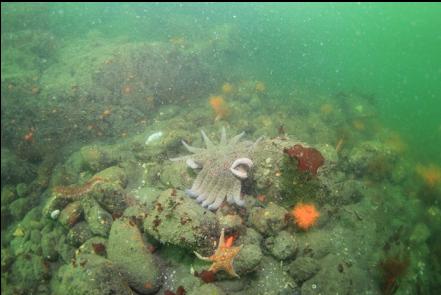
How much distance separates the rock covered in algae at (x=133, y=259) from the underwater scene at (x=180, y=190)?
2 cm

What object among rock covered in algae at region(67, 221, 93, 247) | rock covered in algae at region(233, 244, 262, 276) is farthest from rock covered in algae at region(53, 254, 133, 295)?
rock covered in algae at region(233, 244, 262, 276)

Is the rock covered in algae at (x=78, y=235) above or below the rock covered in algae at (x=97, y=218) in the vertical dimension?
below

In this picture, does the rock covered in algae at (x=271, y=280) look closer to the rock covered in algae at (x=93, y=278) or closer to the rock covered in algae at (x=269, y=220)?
the rock covered in algae at (x=269, y=220)

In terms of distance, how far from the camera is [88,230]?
656 centimetres

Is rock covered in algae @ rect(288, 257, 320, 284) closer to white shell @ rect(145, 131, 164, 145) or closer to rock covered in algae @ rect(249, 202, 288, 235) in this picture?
rock covered in algae @ rect(249, 202, 288, 235)

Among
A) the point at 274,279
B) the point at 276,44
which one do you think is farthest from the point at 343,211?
the point at 276,44

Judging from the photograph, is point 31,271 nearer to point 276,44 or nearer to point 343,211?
point 343,211

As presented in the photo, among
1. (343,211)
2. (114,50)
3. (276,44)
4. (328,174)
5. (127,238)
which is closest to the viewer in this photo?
(127,238)

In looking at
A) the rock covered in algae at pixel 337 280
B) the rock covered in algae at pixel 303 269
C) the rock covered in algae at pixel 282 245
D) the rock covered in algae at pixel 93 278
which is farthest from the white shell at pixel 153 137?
the rock covered in algae at pixel 337 280

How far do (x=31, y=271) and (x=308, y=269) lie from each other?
5660 millimetres

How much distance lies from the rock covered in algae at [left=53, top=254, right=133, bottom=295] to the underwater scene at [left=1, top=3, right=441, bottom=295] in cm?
2

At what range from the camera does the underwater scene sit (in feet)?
18.4

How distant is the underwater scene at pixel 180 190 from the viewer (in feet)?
18.4

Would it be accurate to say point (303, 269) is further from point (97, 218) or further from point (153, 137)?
point (153, 137)
